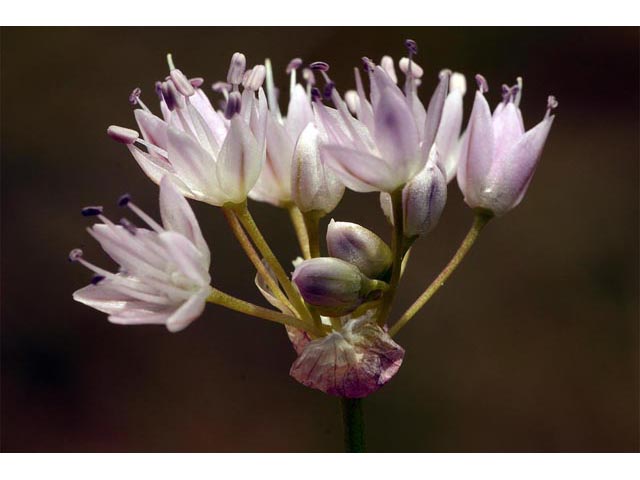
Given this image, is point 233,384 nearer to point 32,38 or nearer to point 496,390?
point 496,390

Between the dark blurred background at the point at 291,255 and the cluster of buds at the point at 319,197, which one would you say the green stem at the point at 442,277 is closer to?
the cluster of buds at the point at 319,197

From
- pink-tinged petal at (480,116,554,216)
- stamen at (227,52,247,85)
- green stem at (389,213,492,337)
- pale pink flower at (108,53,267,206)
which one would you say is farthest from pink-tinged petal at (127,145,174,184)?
pink-tinged petal at (480,116,554,216)

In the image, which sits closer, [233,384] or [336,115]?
[336,115]

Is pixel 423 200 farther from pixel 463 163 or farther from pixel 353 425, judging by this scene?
pixel 353 425

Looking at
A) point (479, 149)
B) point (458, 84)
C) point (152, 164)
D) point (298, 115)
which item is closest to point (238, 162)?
point (152, 164)

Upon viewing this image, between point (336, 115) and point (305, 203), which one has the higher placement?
point (336, 115)

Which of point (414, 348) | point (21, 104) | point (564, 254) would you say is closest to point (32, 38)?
point (21, 104)

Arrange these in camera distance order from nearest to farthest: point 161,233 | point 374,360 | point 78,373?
point 161,233
point 374,360
point 78,373

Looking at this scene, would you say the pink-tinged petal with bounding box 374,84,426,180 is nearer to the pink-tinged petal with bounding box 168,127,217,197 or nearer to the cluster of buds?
the cluster of buds
